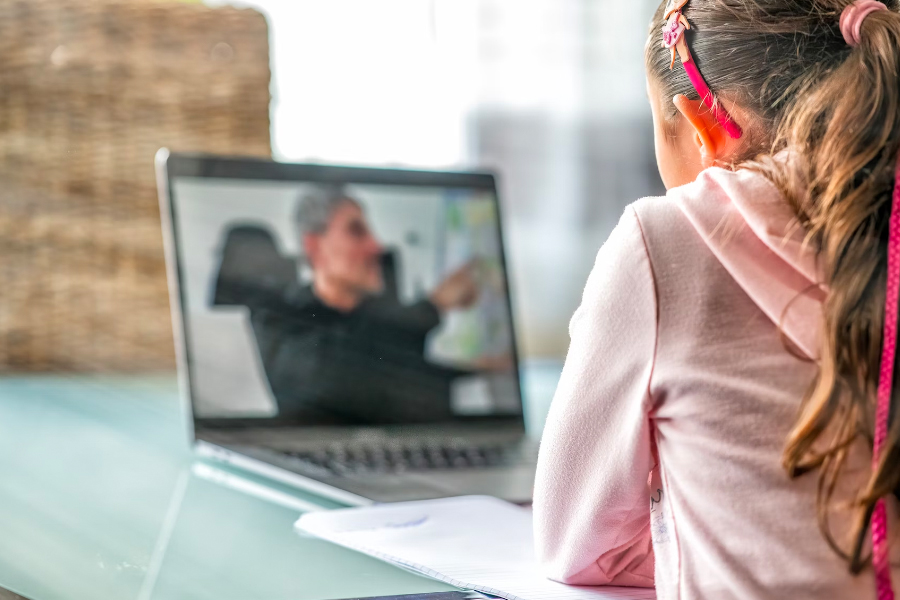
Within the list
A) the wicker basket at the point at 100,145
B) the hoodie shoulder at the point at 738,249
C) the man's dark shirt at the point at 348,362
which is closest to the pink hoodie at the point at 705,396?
the hoodie shoulder at the point at 738,249

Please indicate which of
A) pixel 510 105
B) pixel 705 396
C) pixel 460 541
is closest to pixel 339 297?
pixel 460 541

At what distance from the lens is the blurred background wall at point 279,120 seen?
1113 mm

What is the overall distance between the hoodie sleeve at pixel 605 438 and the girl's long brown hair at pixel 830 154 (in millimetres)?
77

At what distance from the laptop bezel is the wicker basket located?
251mm

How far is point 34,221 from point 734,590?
3.28ft

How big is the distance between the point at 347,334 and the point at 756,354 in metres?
0.55

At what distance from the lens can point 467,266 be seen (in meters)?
0.98

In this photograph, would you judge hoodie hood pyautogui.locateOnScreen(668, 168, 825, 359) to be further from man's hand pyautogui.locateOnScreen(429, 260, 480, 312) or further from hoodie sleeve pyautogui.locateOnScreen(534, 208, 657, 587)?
man's hand pyautogui.locateOnScreen(429, 260, 480, 312)

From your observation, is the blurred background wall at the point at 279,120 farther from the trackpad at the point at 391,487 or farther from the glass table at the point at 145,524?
the trackpad at the point at 391,487

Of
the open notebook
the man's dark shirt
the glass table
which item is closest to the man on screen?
the man's dark shirt

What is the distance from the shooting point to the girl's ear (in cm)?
51

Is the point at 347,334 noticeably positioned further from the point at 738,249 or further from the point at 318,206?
the point at 738,249

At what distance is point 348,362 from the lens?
888 mm

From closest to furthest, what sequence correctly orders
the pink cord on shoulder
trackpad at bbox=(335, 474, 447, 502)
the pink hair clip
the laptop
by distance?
the pink cord on shoulder → the pink hair clip → trackpad at bbox=(335, 474, 447, 502) → the laptop
